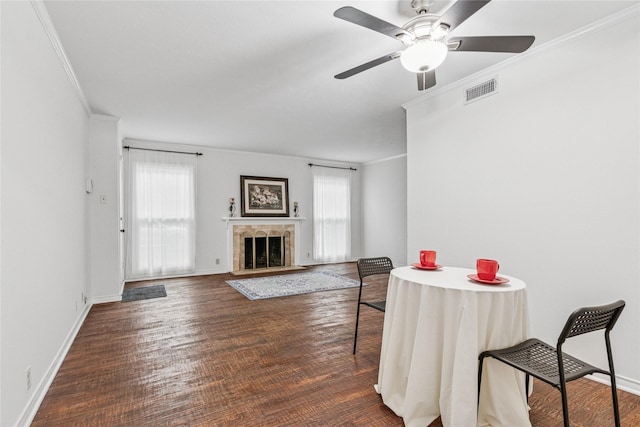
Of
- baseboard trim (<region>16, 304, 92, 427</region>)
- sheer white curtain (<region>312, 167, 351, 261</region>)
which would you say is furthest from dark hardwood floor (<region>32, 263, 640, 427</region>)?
sheer white curtain (<region>312, 167, 351, 261</region>)

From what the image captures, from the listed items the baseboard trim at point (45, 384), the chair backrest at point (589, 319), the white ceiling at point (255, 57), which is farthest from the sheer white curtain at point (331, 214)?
the chair backrest at point (589, 319)

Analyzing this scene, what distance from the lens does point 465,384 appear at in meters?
1.62

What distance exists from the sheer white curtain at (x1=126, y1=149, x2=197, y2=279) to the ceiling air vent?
16.6 ft

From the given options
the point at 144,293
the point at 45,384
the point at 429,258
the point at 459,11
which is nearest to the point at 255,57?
the point at 459,11

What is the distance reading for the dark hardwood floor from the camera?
1.90m

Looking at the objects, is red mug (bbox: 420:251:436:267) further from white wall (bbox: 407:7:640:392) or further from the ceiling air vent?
the ceiling air vent

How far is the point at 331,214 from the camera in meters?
8.04

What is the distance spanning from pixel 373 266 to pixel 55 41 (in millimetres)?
3078

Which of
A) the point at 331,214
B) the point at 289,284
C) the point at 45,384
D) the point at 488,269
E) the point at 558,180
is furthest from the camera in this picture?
the point at 331,214

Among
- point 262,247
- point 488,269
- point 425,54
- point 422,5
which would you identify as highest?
point 422,5

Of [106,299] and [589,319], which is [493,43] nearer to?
[589,319]

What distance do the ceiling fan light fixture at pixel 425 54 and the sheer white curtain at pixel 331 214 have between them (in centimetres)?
595

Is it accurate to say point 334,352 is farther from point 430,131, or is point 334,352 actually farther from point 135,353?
point 430,131

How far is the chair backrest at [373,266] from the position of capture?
9.06 feet
